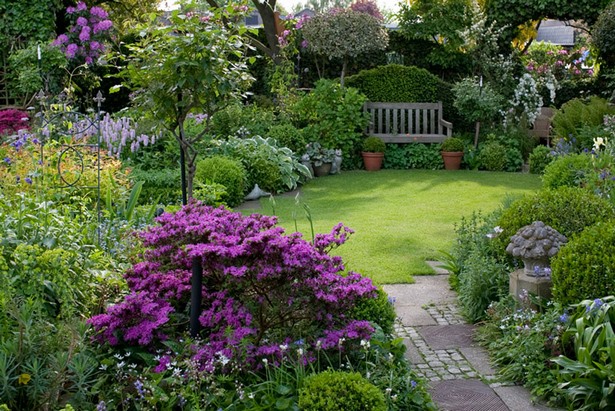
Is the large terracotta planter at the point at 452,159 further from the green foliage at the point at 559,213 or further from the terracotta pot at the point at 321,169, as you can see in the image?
the green foliage at the point at 559,213

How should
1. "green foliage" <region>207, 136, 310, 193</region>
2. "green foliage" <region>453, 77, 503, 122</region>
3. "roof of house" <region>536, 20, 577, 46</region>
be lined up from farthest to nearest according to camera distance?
"roof of house" <region>536, 20, 577, 46</region>, "green foliage" <region>453, 77, 503, 122</region>, "green foliage" <region>207, 136, 310, 193</region>

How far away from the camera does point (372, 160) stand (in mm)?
11242

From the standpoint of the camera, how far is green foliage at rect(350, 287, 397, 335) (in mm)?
3914

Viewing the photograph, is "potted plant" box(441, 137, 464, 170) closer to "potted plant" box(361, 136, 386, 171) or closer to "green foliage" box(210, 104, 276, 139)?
"potted plant" box(361, 136, 386, 171)

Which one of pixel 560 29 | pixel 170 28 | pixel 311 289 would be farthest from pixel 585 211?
pixel 560 29

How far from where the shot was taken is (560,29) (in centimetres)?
2609

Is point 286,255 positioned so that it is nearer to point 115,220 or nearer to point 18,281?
point 18,281

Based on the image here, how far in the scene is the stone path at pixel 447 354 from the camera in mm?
3471

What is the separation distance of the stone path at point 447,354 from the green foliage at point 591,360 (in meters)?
0.19

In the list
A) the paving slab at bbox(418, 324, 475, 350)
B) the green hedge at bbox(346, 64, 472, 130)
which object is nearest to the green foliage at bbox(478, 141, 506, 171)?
the green hedge at bbox(346, 64, 472, 130)

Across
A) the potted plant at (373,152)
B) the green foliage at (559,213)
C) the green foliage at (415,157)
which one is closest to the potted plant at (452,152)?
the green foliage at (415,157)

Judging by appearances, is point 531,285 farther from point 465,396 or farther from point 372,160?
point 372,160

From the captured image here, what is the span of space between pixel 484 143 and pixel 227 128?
428 cm

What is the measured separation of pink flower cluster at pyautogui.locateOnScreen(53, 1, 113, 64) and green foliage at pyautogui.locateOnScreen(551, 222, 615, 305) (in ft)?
35.0
